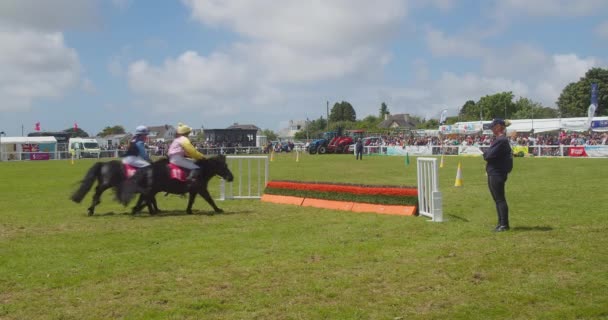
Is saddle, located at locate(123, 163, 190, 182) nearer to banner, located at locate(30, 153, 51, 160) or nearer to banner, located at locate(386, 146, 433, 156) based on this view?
banner, located at locate(386, 146, 433, 156)

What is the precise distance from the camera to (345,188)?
1330cm

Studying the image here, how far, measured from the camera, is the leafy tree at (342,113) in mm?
148375

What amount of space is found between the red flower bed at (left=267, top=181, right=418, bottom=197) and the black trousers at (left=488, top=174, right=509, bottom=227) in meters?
2.46

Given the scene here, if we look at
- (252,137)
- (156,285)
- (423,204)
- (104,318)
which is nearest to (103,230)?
(156,285)

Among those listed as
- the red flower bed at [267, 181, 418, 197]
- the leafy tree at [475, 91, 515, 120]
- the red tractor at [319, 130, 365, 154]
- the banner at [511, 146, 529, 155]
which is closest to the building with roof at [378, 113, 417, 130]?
the leafy tree at [475, 91, 515, 120]

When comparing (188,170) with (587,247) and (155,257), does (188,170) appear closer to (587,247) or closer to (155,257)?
(155,257)

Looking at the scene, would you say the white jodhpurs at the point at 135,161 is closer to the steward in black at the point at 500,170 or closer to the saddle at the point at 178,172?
the saddle at the point at 178,172

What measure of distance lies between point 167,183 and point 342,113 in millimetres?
137996

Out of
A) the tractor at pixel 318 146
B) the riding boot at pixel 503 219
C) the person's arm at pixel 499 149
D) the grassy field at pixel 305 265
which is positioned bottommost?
the grassy field at pixel 305 265

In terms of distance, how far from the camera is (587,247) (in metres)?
7.96

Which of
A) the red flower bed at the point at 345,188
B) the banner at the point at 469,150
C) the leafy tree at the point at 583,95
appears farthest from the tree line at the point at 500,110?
the red flower bed at the point at 345,188

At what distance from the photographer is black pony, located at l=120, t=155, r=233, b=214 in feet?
38.7

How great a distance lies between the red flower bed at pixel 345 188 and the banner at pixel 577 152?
34.0 m

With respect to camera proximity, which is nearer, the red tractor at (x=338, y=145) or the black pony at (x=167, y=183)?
the black pony at (x=167, y=183)
